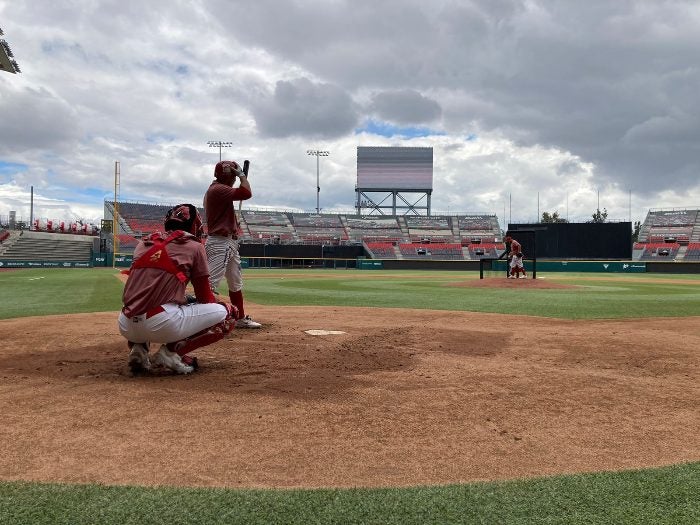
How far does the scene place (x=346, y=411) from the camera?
11.8 ft

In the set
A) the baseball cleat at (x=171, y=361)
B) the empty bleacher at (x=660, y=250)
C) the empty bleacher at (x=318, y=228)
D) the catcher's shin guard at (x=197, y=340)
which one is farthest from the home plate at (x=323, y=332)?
the empty bleacher at (x=660, y=250)

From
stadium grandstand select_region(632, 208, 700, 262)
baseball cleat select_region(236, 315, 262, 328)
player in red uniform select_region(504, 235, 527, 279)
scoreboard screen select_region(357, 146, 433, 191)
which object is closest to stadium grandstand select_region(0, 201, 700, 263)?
stadium grandstand select_region(632, 208, 700, 262)

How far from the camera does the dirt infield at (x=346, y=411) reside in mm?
2646

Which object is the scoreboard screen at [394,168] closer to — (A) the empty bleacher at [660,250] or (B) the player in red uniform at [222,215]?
(A) the empty bleacher at [660,250]

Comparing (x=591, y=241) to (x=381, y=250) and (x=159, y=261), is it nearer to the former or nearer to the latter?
(x=381, y=250)

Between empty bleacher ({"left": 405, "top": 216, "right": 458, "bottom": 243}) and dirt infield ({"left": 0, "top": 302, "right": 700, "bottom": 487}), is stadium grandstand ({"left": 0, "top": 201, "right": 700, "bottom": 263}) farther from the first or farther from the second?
dirt infield ({"left": 0, "top": 302, "right": 700, "bottom": 487})

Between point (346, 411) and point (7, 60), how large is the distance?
27.7m

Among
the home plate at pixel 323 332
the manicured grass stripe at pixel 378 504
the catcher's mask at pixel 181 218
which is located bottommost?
the home plate at pixel 323 332

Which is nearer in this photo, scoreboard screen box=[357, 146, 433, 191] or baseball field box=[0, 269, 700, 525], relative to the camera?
baseball field box=[0, 269, 700, 525]

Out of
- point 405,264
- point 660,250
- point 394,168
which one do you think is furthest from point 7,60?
point 660,250

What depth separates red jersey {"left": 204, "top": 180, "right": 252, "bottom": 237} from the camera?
679cm

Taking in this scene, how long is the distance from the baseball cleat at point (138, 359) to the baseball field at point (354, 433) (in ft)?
0.39

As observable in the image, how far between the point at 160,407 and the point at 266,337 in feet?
10.3

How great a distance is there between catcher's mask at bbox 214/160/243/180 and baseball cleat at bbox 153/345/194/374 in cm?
291
